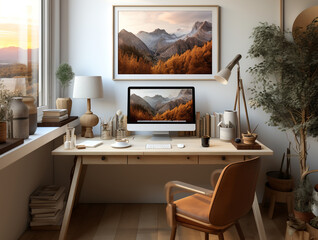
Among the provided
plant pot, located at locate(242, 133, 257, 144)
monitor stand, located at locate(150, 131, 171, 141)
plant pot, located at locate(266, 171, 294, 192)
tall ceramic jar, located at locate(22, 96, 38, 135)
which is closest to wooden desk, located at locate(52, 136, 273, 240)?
plant pot, located at locate(242, 133, 257, 144)

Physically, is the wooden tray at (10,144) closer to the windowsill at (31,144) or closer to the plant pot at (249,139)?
the windowsill at (31,144)

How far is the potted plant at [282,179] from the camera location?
Result: 3326 mm

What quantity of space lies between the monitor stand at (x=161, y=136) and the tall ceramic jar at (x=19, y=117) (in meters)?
1.22

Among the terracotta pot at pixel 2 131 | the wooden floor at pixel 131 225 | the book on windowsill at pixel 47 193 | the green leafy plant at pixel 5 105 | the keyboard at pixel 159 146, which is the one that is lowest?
the wooden floor at pixel 131 225

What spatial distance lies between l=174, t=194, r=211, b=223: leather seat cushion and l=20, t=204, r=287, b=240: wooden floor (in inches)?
21.4

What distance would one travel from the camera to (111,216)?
3336 mm

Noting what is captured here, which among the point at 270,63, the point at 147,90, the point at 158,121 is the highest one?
the point at 270,63

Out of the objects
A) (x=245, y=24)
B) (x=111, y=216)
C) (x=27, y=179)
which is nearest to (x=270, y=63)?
(x=245, y=24)

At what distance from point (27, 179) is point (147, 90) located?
4.26ft

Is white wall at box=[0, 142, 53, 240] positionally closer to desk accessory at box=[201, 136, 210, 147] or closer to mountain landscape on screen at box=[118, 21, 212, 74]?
mountain landscape on screen at box=[118, 21, 212, 74]

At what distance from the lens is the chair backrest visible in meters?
2.09

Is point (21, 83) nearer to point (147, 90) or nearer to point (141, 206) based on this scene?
point (147, 90)

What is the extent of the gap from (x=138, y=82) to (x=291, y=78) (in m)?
1.44

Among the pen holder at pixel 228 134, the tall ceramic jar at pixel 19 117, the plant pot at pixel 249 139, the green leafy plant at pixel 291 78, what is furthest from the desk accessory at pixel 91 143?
the green leafy plant at pixel 291 78
